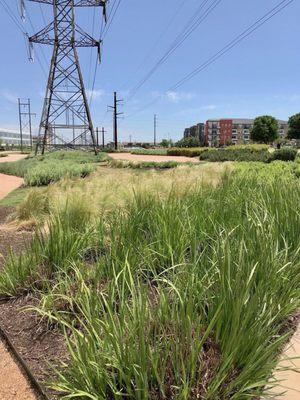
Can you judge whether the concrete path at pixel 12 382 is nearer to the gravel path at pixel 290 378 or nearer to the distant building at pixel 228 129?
the gravel path at pixel 290 378

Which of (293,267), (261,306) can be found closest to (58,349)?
(261,306)

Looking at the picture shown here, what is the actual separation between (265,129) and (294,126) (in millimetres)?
10179

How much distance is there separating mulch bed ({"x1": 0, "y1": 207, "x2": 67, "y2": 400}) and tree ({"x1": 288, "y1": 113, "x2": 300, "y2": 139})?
365 feet

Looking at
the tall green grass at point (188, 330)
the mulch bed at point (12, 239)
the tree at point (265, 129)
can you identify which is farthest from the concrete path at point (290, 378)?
the tree at point (265, 129)

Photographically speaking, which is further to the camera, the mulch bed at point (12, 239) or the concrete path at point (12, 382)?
the mulch bed at point (12, 239)

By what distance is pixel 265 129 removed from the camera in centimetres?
10319

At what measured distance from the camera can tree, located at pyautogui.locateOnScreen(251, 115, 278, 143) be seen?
104 metres

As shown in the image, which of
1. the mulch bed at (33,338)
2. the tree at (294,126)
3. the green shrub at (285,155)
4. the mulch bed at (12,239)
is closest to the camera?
the mulch bed at (33,338)

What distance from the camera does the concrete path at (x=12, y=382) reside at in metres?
2.49

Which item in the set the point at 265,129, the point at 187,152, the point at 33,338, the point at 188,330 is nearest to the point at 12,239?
the point at 33,338

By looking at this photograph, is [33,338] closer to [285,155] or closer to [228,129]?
[285,155]

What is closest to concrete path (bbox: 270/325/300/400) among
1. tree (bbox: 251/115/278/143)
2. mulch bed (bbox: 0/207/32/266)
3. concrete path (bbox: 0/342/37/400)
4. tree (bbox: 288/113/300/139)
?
concrete path (bbox: 0/342/37/400)

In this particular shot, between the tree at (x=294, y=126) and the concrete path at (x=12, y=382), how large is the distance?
112 m

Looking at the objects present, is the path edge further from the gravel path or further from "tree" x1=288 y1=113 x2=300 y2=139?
"tree" x1=288 y1=113 x2=300 y2=139
